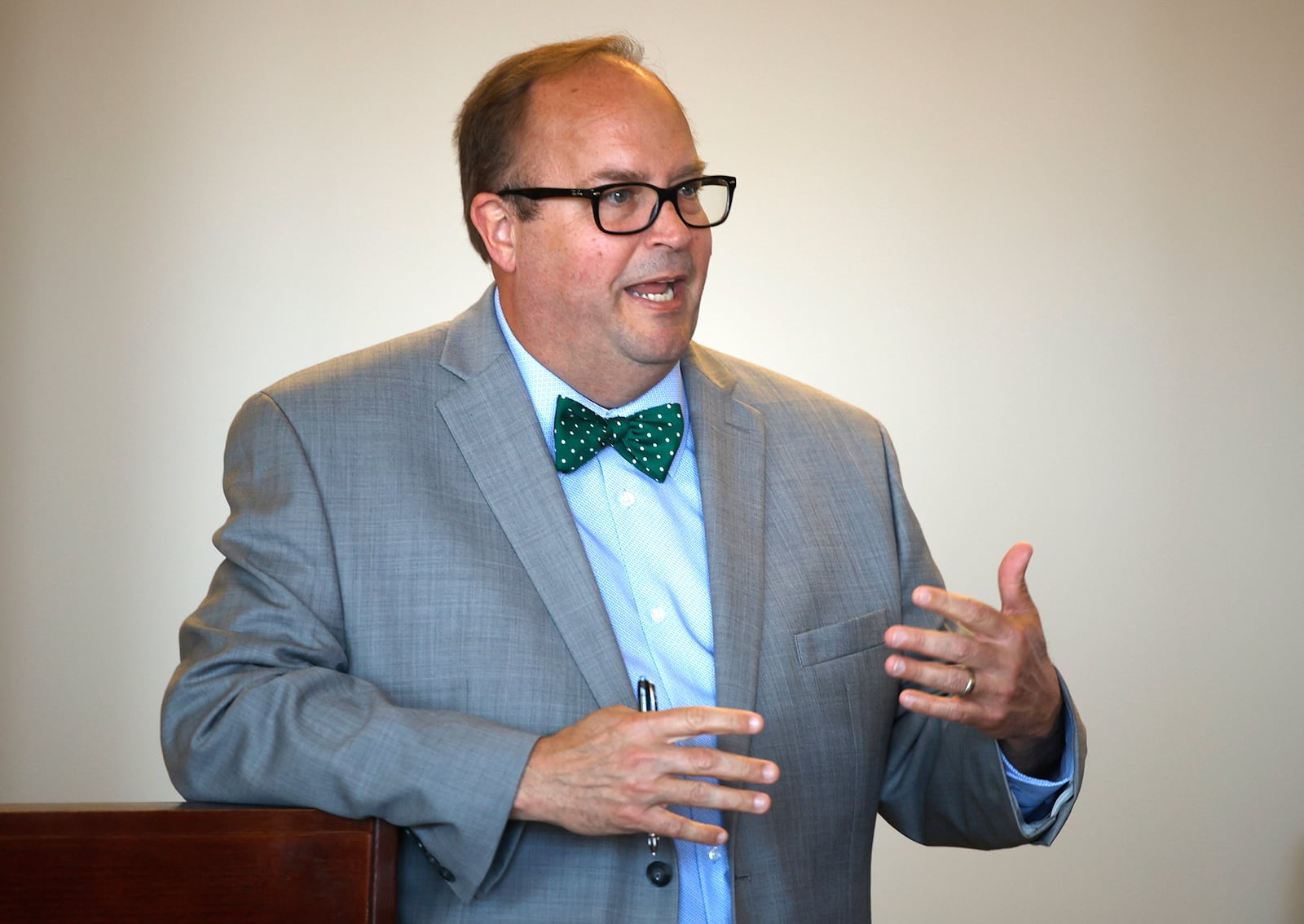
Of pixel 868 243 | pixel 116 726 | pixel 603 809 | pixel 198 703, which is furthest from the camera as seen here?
pixel 868 243

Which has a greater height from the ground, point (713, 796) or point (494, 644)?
point (494, 644)

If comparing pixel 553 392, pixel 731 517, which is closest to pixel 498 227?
pixel 553 392

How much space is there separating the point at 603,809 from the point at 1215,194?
304 cm

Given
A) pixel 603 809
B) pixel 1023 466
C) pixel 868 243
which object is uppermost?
pixel 868 243

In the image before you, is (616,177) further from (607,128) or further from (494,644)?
A: (494,644)

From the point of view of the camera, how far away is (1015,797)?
1.89 metres

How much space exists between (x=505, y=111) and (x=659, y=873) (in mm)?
1176

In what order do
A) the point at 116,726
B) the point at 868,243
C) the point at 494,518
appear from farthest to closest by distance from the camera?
the point at 868,243
the point at 116,726
the point at 494,518

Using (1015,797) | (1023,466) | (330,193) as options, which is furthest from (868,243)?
(1015,797)

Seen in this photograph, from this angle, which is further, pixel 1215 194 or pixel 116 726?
pixel 1215 194

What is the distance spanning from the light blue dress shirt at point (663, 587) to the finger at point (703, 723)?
11.3 inches

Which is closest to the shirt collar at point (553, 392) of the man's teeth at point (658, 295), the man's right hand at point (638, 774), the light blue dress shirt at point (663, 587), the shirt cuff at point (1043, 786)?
the light blue dress shirt at point (663, 587)

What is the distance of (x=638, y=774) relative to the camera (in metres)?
1.50

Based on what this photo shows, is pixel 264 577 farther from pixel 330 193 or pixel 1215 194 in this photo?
pixel 1215 194
